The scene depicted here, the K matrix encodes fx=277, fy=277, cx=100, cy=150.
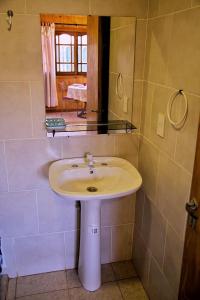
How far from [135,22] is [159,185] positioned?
1048 mm

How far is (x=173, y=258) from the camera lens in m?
1.59

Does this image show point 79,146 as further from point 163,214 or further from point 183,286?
point 183,286

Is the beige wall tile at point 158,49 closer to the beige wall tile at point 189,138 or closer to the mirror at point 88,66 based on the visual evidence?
the mirror at point 88,66

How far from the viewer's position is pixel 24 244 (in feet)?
6.73

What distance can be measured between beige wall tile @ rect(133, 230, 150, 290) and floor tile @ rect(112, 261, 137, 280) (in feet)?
0.15

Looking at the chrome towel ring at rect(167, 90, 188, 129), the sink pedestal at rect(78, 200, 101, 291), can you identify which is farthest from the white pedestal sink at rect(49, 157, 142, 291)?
the chrome towel ring at rect(167, 90, 188, 129)

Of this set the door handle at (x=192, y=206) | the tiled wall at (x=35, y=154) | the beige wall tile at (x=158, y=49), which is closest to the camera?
the door handle at (x=192, y=206)

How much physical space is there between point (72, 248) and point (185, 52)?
5.32ft

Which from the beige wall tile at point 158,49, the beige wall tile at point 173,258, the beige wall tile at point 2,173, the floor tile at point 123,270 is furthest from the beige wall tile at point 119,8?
the floor tile at point 123,270

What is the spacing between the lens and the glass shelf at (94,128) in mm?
1870

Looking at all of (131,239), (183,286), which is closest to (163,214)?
(183,286)

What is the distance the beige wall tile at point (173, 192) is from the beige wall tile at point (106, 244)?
62 centimetres

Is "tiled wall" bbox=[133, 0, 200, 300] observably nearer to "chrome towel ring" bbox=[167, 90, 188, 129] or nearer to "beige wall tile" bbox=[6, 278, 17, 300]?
"chrome towel ring" bbox=[167, 90, 188, 129]

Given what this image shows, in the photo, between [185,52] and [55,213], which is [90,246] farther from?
[185,52]
